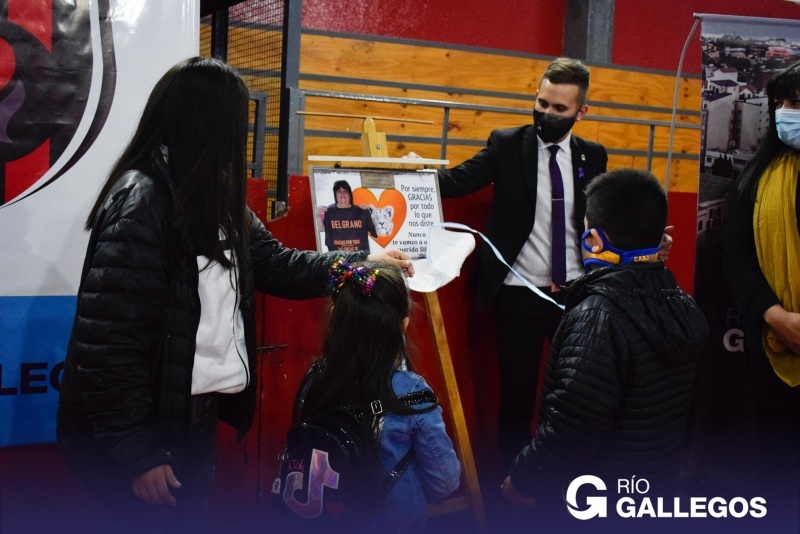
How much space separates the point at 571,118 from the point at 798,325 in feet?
3.57

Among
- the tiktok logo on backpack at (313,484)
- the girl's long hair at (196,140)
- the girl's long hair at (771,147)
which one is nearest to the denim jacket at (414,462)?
the tiktok logo on backpack at (313,484)

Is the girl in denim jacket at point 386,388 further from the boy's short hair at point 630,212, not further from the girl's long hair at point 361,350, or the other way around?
the boy's short hair at point 630,212

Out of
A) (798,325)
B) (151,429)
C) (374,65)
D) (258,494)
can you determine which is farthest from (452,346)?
(374,65)

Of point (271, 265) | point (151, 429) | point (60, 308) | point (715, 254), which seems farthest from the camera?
point (715, 254)

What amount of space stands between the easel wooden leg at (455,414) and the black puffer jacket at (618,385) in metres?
1.01

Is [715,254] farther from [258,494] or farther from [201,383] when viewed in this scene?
[201,383]

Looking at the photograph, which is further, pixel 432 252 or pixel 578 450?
pixel 432 252

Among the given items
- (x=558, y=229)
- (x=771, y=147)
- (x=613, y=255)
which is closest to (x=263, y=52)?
(x=558, y=229)

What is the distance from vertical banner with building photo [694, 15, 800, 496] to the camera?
3350 millimetres

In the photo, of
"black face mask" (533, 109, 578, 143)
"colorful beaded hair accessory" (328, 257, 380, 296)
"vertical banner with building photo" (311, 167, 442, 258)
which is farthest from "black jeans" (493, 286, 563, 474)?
"colorful beaded hair accessory" (328, 257, 380, 296)

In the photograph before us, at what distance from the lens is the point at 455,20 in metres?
6.90

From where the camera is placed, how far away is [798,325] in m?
2.79

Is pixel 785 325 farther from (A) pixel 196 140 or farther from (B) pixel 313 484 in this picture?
(A) pixel 196 140

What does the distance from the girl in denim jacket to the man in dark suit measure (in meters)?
1.19
